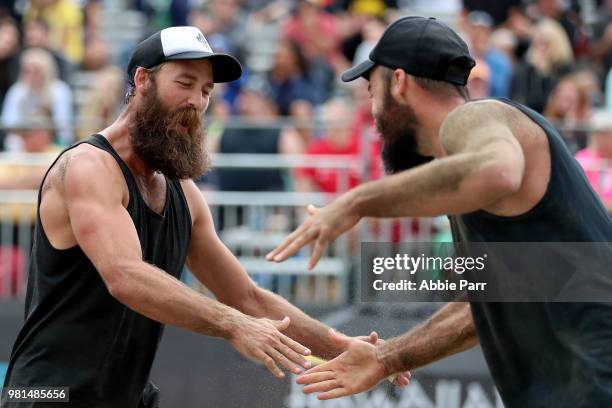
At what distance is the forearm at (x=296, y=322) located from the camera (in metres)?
5.71

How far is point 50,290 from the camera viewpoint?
5.17 metres

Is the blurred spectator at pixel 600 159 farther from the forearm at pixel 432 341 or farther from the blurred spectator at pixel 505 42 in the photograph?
the forearm at pixel 432 341

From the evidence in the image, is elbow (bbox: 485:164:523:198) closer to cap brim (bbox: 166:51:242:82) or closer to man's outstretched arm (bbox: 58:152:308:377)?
man's outstretched arm (bbox: 58:152:308:377)

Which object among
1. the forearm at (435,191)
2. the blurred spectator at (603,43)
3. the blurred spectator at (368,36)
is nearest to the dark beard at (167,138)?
the forearm at (435,191)

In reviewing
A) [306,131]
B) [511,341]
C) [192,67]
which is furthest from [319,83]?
[511,341]

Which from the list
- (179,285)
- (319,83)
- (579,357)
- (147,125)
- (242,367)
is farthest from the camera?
(319,83)

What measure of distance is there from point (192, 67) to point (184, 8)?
944 cm

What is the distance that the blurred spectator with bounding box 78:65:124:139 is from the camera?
35.4 feet

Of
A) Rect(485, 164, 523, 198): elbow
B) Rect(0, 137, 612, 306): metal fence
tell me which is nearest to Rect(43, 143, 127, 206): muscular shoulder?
Rect(485, 164, 523, 198): elbow

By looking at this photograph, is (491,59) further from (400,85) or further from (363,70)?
(400,85)

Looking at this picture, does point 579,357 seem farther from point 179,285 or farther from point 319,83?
point 319,83

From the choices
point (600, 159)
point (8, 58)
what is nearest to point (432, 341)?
point (600, 159)

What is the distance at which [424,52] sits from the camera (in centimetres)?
475

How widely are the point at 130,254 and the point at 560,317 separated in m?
1.69
